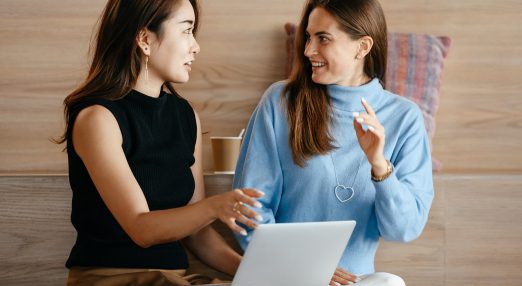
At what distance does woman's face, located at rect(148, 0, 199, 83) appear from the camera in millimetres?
1640

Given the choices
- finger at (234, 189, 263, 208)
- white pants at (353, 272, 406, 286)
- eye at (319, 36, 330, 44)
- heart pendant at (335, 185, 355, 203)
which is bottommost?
white pants at (353, 272, 406, 286)

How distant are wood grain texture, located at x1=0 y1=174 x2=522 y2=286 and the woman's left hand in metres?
0.49

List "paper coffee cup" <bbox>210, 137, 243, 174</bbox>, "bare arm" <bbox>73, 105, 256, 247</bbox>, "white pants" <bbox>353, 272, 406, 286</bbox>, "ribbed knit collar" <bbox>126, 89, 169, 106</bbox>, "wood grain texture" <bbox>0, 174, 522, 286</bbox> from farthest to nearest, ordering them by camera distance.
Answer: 1. "paper coffee cup" <bbox>210, 137, 243, 174</bbox>
2. "wood grain texture" <bbox>0, 174, 522, 286</bbox>
3. "ribbed knit collar" <bbox>126, 89, 169, 106</bbox>
4. "white pants" <bbox>353, 272, 406, 286</bbox>
5. "bare arm" <bbox>73, 105, 256, 247</bbox>

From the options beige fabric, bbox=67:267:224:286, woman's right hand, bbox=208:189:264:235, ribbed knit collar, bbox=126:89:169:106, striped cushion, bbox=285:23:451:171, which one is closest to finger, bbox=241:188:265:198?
woman's right hand, bbox=208:189:264:235

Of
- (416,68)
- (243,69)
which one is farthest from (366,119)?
(243,69)

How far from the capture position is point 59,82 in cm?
241

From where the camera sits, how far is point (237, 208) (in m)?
1.27

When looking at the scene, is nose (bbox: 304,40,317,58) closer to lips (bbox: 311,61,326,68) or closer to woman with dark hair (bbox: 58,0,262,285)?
lips (bbox: 311,61,326,68)

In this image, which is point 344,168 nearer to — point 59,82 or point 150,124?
point 150,124

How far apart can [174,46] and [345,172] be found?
1.53 feet

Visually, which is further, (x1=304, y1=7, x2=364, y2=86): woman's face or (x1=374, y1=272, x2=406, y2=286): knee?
(x1=304, y1=7, x2=364, y2=86): woman's face

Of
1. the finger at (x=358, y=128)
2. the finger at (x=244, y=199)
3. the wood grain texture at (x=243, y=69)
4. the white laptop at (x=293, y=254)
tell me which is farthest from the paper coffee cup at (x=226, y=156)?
the finger at (x=244, y=199)

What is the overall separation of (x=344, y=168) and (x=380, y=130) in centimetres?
23

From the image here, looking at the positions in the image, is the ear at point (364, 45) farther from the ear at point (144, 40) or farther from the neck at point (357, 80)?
the ear at point (144, 40)
